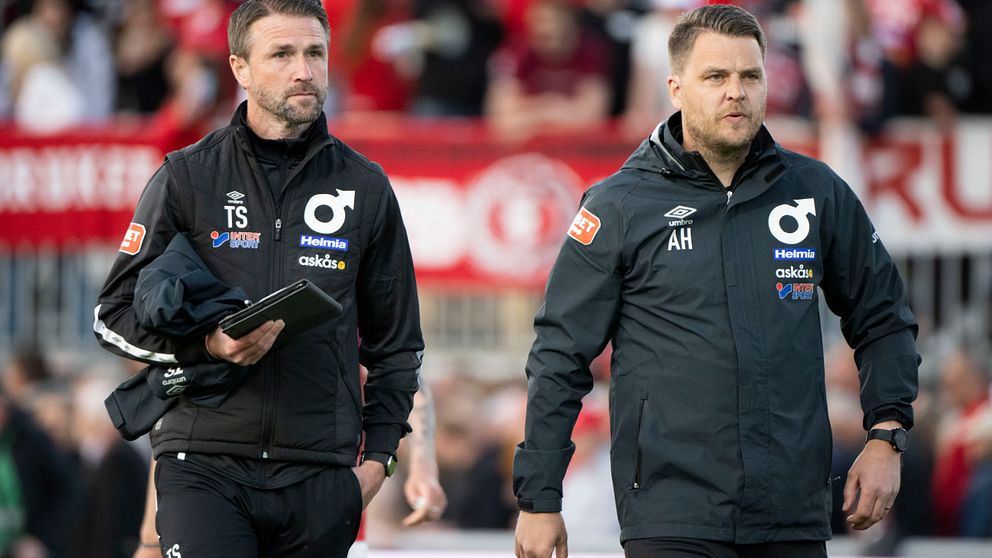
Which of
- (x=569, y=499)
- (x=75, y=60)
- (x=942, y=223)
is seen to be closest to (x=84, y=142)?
(x=75, y=60)

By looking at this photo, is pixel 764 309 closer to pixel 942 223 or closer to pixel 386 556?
pixel 386 556

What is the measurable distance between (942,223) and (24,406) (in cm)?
693

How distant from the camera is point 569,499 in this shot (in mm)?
11305

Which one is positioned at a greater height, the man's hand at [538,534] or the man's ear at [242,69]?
the man's ear at [242,69]

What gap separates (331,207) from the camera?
5.70m

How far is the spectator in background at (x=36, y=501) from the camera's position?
13133mm

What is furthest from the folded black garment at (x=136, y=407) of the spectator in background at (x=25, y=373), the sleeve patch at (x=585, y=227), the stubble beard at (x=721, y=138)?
the spectator in background at (x=25, y=373)

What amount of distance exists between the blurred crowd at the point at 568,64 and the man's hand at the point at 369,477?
252 inches

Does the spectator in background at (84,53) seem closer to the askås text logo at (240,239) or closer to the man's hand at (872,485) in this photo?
the askås text logo at (240,239)

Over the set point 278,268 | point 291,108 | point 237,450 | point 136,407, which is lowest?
point 237,450

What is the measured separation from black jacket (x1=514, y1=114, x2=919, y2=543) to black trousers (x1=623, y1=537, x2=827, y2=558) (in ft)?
0.11

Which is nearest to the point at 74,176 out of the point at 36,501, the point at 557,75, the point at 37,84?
the point at 37,84

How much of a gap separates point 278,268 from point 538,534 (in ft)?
3.69

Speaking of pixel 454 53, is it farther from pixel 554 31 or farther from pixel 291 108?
pixel 291 108
